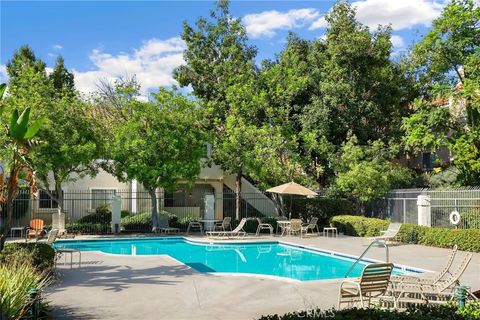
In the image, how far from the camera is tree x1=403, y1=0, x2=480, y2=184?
24688 mm

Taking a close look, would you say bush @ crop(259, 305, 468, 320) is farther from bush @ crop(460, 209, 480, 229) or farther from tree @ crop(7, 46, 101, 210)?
tree @ crop(7, 46, 101, 210)

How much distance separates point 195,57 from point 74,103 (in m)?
9.58

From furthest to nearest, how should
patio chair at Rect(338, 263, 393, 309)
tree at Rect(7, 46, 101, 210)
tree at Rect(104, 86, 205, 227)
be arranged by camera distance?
tree at Rect(104, 86, 205, 227)
tree at Rect(7, 46, 101, 210)
patio chair at Rect(338, 263, 393, 309)

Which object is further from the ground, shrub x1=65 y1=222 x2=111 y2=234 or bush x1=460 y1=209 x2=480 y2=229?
bush x1=460 y1=209 x2=480 y2=229

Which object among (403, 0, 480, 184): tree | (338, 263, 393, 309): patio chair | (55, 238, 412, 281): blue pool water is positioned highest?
(403, 0, 480, 184): tree

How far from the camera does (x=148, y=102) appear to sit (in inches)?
945

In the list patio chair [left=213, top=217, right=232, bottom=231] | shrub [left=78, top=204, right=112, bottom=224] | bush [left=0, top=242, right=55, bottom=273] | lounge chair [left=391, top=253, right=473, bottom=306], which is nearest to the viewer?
lounge chair [left=391, top=253, right=473, bottom=306]

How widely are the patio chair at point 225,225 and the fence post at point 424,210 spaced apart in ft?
29.2

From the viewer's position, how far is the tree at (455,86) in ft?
81.0

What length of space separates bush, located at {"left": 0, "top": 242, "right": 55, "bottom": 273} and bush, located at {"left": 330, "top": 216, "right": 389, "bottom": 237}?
14447mm

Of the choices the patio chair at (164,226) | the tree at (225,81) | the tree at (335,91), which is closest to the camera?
the patio chair at (164,226)

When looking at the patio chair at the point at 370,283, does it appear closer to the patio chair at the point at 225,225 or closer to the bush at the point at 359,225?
the bush at the point at 359,225

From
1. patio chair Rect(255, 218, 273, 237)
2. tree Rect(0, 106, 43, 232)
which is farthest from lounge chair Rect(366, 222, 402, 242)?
tree Rect(0, 106, 43, 232)

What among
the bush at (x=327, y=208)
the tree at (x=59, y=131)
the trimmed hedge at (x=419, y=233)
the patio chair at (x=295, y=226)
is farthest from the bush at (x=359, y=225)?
the tree at (x=59, y=131)
